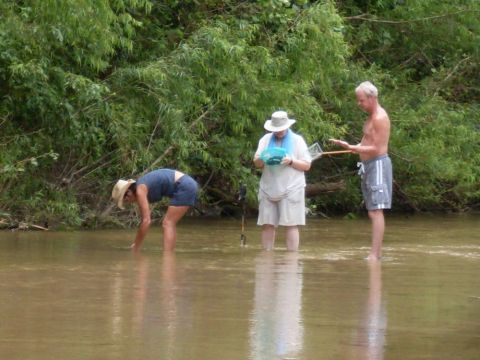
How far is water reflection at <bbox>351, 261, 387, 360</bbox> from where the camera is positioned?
6469 mm

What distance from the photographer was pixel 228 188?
18125 millimetres

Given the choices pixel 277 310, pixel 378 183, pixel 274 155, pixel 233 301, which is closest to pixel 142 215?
pixel 274 155

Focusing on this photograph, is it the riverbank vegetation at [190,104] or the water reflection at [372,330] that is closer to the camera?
the water reflection at [372,330]

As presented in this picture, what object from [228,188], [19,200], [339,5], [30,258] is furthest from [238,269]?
[339,5]

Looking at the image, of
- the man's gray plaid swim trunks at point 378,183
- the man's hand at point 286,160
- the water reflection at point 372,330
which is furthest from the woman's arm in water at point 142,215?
the water reflection at point 372,330

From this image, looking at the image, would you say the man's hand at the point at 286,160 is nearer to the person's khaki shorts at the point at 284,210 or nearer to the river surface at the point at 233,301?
the person's khaki shorts at the point at 284,210

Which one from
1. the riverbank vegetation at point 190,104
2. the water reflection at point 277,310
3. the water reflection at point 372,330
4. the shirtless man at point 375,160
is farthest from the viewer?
the riverbank vegetation at point 190,104

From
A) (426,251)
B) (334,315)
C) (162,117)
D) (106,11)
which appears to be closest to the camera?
(334,315)

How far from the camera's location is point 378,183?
11586mm

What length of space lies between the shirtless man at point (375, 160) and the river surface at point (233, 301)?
0.37m

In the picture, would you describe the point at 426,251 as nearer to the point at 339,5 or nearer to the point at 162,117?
the point at 162,117

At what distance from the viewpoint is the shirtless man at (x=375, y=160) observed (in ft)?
37.6

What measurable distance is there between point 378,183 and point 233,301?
12.1ft

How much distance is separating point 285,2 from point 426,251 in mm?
6493
